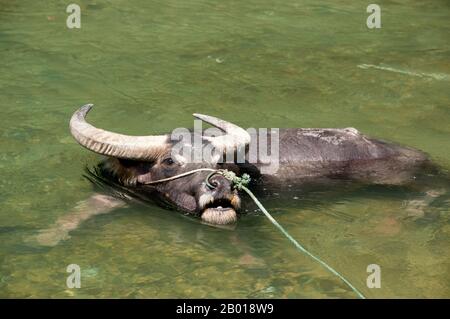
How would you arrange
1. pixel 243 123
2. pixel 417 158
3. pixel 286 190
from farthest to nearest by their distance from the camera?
pixel 243 123 → pixel 417 158 → pixel 286 190

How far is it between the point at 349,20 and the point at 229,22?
4.97 feet

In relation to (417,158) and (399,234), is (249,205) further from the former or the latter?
(417,158)

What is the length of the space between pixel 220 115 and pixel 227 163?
1938mm

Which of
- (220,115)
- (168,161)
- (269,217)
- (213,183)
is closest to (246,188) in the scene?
(213,183)

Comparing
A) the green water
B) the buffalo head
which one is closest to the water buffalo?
the buffalo head

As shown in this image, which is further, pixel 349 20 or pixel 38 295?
pixel 349 20

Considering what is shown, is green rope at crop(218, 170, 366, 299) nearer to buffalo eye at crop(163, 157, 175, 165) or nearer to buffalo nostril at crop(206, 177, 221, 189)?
buffalo nostril at crop(206, 177, 221, 189)

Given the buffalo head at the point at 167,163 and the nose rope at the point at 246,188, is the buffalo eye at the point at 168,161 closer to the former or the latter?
the buffalo head at the point at 167,163

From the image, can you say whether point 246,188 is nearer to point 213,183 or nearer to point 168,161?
point 213,183

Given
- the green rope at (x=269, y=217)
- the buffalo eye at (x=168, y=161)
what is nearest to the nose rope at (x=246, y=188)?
the green rope at (x=269, y=217)

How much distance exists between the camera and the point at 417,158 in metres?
7.03

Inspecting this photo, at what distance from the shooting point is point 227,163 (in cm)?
634
